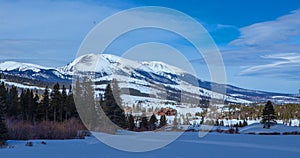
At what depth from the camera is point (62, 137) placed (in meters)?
16.8

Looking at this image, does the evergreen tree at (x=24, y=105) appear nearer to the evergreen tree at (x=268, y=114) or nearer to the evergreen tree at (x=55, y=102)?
the evergreen tree at (x=55, y=102)

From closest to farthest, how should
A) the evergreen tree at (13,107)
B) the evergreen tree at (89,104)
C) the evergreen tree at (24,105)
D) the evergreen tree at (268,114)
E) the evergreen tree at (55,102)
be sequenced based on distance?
the evergreen tree at (89,104), the evergreen tree at (268,114), the evergreen tree at (55,102), the evergreen tree at (13,107), the evergreen tree at (24,105)

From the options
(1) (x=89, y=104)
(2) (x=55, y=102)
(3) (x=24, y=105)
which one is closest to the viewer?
(1) (x=89, y=104)

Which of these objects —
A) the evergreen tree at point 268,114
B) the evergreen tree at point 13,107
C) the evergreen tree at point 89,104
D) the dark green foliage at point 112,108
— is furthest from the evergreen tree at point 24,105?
the evergreen tree at point 268,114

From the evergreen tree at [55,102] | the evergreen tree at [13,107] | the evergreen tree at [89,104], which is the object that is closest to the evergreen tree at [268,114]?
the evergreen tree at [89,104]

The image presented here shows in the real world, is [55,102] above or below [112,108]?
above

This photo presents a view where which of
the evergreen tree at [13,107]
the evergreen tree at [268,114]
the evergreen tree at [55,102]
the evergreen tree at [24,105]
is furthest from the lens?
the evergreen tree at [24,105]

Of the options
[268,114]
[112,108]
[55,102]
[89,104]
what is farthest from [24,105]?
[268,114]

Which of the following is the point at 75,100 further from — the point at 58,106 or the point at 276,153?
the point at 276,153

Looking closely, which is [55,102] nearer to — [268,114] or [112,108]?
[112,108]

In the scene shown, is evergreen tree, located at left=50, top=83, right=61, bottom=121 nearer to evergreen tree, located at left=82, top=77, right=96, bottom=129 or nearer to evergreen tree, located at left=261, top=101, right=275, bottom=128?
evergreen tree, located at left=82, top=77, right=96, bottom=129

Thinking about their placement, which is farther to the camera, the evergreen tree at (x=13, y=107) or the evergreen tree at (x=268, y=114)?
the evergreen tree at (x=13, y=107)

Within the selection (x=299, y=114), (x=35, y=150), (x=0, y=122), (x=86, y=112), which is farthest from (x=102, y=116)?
(x=299, y=114)

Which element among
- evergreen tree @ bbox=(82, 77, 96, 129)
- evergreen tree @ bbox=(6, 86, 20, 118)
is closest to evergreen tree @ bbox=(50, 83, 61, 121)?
evergreen tree @ bbox=(6, 86, 20, 118)
